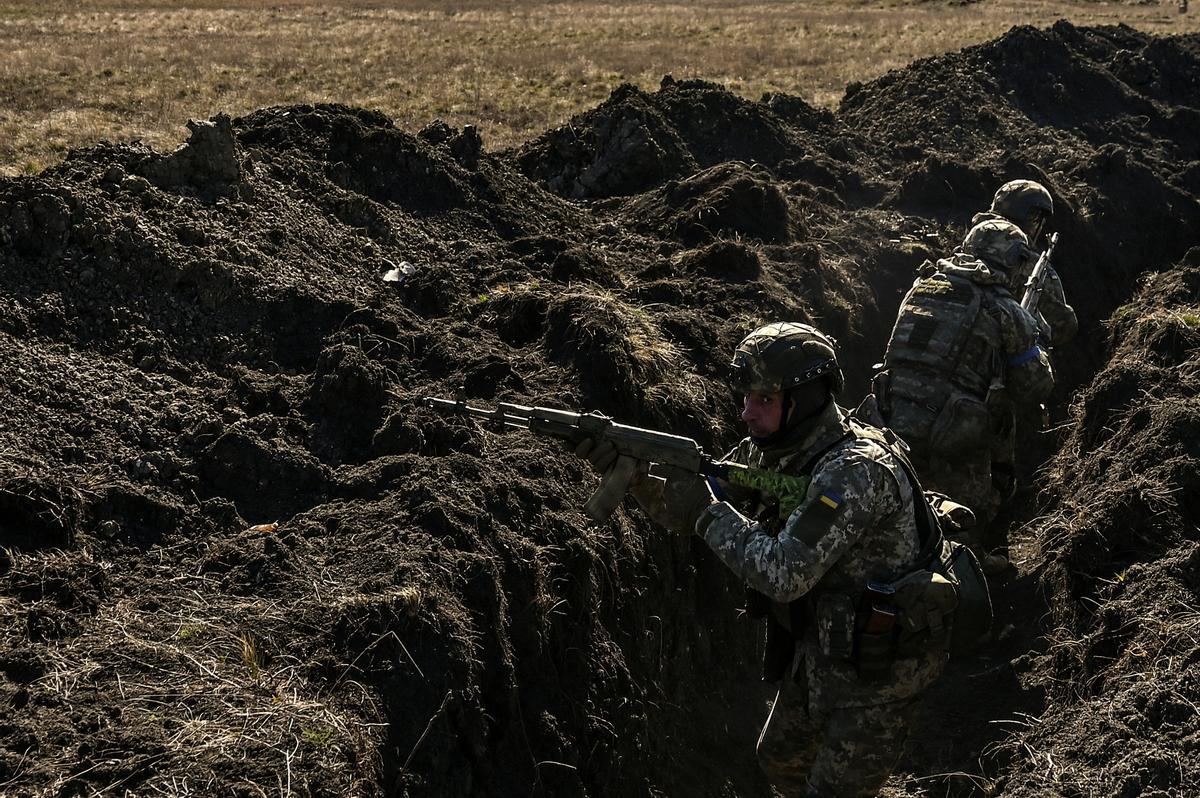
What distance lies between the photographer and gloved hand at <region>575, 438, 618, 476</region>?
4969mm

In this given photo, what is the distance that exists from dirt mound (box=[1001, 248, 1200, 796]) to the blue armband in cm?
103

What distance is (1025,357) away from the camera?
7.76 m

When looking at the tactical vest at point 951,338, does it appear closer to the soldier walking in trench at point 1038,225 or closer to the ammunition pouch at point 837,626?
the soldier walking in trench at point 1038,225

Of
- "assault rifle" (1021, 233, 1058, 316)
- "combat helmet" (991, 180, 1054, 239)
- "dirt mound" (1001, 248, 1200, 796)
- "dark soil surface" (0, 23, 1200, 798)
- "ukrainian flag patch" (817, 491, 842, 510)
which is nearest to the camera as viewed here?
"dark soil surface" (0, 23, 1200, 798)

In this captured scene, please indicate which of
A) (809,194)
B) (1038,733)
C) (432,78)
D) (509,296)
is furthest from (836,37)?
(1038,733)

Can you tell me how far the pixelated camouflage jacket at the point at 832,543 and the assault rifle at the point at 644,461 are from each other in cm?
12

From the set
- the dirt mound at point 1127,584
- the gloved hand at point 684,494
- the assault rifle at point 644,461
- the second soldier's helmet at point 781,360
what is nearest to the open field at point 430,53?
the assault rifle at point 644,461

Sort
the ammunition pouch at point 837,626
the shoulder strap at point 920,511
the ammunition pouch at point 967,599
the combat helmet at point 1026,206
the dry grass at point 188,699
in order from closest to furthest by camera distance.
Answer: the dry grass at point 188,699
the ammunition pouch at point 837,626
the shoulder strap at point 920,511
the ammunition pouch at point 967,599
the combat helmet at point 1026,206

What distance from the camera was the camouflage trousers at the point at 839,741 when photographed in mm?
4996

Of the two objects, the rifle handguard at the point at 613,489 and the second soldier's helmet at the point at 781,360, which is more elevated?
the second soldier's helmet at the point at 781,360

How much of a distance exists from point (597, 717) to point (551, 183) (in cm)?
916

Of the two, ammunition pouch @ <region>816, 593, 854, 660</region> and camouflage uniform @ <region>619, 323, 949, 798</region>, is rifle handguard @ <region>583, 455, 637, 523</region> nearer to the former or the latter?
camouflage uniform @ <region>619, 323, 949, 798</region>

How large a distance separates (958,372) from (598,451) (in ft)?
12.2

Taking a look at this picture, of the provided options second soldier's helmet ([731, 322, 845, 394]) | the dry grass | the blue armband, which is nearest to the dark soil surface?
the dry grass
